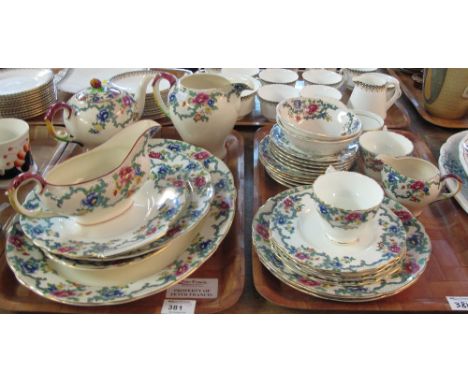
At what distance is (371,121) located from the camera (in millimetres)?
1073

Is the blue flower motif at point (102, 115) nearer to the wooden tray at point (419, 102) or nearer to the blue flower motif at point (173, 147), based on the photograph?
the blue flower motif at point (173, 147)

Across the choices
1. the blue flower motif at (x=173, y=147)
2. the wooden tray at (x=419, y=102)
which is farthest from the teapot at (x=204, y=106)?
the wooden tray at (x=419, y=102)

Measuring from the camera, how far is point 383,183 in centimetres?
85

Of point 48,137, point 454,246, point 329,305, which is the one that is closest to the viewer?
point 329,305

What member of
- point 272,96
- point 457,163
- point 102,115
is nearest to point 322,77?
point 272,96

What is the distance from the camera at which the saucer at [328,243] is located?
2.17 ft

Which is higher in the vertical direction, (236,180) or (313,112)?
(313,112)

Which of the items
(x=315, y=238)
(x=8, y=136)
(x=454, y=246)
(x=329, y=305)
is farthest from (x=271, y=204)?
(x=8, y=136)

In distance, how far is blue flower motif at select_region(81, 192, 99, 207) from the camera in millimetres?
655

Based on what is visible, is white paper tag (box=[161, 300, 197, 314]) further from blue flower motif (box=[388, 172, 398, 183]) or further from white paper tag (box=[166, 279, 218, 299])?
blue flower motif (box=[388, 172, 398, 183])

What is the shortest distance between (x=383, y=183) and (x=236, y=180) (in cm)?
33

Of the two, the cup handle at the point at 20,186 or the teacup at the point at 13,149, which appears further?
the teacup at the point at 13,149

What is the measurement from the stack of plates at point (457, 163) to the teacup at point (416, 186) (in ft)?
0.16

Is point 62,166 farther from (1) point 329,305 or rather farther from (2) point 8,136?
(1) point 329,305
